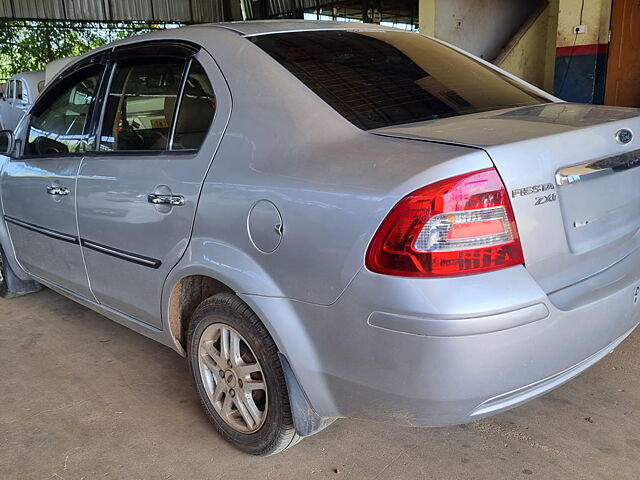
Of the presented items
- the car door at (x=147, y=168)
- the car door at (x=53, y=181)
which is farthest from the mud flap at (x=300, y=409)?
the car door at (x=53, y=181)

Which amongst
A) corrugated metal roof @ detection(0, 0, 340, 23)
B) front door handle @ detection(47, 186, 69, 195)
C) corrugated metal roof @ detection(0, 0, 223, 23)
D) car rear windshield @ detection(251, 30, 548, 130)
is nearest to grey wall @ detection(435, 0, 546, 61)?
corrugated metal roof @ detection(0, 0, 340, 23)

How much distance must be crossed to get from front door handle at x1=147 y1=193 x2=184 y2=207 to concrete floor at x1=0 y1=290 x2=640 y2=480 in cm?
100

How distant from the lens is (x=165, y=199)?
2318mm

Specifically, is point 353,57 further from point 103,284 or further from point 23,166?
point 23,166

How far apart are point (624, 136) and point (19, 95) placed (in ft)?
46.6

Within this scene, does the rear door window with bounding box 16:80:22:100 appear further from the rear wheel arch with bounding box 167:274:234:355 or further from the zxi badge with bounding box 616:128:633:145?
the zxi badge with bounding box 616:128:633:145

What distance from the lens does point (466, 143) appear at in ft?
5.54

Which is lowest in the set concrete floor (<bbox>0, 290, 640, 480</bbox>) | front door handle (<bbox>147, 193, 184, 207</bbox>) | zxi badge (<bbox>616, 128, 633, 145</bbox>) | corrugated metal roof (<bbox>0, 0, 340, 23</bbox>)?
concrete floor (<bbox>0, 290, 640, 480</bbox>)

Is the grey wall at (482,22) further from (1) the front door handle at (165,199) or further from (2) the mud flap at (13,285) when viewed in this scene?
(1) the front door handle at (165,199)

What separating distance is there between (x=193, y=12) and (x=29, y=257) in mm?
18810

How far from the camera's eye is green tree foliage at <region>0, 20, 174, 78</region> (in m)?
19.9

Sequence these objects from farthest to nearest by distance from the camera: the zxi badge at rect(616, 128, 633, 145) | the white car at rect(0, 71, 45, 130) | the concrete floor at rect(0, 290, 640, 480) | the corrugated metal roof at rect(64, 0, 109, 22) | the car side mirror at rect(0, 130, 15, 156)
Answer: the corrugated metal roof at rect(64, 0, 109, 22)
the white car at rect(0, 71, 45, 130)
the car side mirror at rect(0, 130, 15, 156)
the concrete floor at rect(0, 290, 640, 480)
the zxi badge at rect(616, 128, 633, 145)

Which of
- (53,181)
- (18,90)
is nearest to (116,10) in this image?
(18,90)

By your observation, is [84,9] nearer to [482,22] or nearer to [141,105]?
[482,22]
